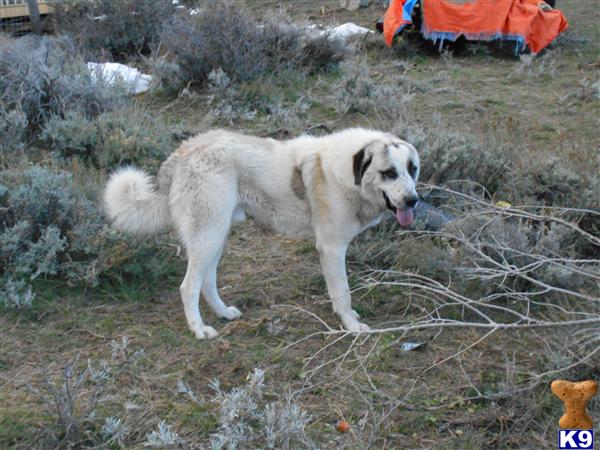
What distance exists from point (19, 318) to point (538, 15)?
8532mm

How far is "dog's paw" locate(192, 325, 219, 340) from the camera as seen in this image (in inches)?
157

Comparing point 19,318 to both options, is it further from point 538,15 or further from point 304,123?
point 538,15

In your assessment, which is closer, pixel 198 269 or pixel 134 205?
pixel 198 269

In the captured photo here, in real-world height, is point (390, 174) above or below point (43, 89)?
above

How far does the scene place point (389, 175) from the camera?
3965 mm

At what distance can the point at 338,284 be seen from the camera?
164 inches

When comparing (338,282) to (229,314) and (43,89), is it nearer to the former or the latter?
(229,314)

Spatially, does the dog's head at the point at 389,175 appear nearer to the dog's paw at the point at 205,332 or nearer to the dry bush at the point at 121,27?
the dog's paw at the point at 205,332

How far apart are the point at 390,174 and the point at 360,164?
0.55ft

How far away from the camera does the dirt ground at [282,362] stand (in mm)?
3236

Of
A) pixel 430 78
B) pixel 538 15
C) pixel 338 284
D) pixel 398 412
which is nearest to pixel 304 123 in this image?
pixel 430 78

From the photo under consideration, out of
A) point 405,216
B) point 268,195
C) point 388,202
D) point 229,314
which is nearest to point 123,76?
point 268,195

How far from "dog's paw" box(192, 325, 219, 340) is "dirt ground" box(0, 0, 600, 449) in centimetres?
5

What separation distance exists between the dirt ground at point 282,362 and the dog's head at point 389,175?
0.68 meters
